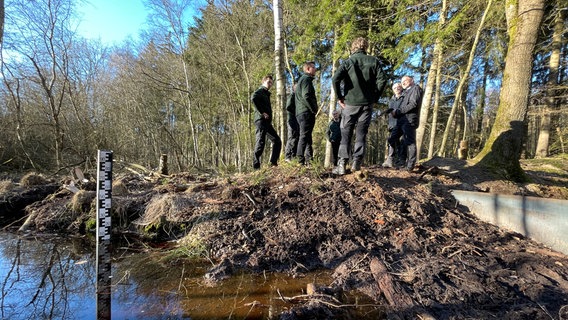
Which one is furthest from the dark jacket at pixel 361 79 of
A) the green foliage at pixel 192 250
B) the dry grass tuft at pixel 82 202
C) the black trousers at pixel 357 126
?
the dry grass tuft at pixel 82 202

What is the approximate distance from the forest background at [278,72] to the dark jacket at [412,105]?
186cm

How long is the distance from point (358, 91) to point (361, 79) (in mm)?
209

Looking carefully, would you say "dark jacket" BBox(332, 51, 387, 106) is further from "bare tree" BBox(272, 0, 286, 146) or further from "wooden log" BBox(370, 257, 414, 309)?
"wooden log" BBox(370, 257, 414, 309)

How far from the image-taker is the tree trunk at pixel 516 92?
548cm

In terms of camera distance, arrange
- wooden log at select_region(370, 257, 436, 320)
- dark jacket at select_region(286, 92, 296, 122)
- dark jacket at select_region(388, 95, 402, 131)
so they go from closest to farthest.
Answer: wooden log at select_region(370, 257, 436, 320)
dark jacket at select_region(286, 92, 296, 122)
dark jacket at select_region(388, 95, 402, 131)

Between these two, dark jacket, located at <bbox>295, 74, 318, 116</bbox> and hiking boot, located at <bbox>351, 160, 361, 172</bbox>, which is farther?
dark jacket, located at <bbox>295, 74, 318, 116</bbox>

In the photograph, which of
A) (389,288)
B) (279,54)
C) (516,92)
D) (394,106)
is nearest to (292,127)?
(279,54)

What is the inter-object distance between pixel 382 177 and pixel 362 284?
8.09 feet

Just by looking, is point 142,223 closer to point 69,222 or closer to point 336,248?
point 69,222

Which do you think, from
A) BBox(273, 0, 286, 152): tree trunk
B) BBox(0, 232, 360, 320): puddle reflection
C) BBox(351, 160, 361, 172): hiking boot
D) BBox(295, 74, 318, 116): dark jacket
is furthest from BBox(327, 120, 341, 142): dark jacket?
BBox(0, 232, 360, 320): puddle reflection

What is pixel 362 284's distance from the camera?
281cm

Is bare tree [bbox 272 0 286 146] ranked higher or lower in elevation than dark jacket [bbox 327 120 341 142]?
higher

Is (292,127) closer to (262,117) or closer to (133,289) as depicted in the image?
(262,117)

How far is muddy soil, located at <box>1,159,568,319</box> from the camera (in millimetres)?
2521
